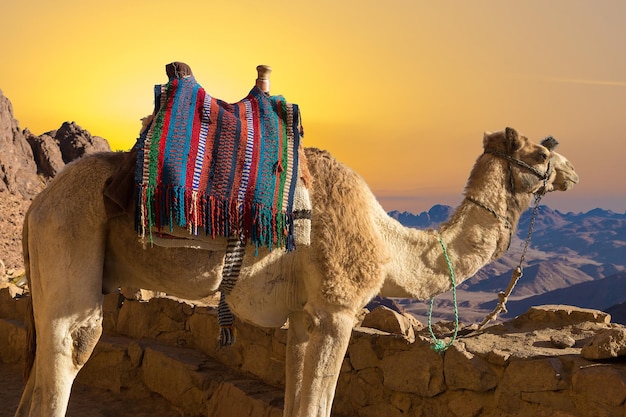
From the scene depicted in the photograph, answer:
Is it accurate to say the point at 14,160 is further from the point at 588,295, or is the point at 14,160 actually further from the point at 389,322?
the point at 588,295

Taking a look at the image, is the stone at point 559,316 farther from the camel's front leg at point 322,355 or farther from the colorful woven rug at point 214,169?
the colorful woven rug at point 214,169

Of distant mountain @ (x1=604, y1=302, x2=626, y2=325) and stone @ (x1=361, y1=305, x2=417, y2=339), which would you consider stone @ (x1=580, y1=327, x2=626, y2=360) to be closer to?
stone @ (x1=361, y1=305, x2=417, y2=339)

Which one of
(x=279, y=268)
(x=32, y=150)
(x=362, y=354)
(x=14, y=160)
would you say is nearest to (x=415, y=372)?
(x=362, y=354)

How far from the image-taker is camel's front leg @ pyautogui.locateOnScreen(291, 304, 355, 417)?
3.67m

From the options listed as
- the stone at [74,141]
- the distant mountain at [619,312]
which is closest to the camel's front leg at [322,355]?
the distant mountain at [619,312]

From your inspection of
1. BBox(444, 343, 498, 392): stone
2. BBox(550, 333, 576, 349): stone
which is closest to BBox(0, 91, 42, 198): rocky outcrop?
BBox(444, 343, 498, 392): stone

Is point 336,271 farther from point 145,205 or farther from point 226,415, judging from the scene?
point 226,415

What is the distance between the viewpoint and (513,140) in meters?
4.41

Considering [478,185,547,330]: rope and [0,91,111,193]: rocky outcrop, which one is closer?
[478,185,547,330]: rope

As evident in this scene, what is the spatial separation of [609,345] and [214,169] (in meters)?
2.98

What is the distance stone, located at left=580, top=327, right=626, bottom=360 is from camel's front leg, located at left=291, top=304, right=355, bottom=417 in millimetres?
1825

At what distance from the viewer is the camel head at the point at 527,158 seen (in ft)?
14.5

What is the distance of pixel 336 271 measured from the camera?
3.71m

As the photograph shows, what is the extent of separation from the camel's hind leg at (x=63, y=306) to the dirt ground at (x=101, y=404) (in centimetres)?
339
